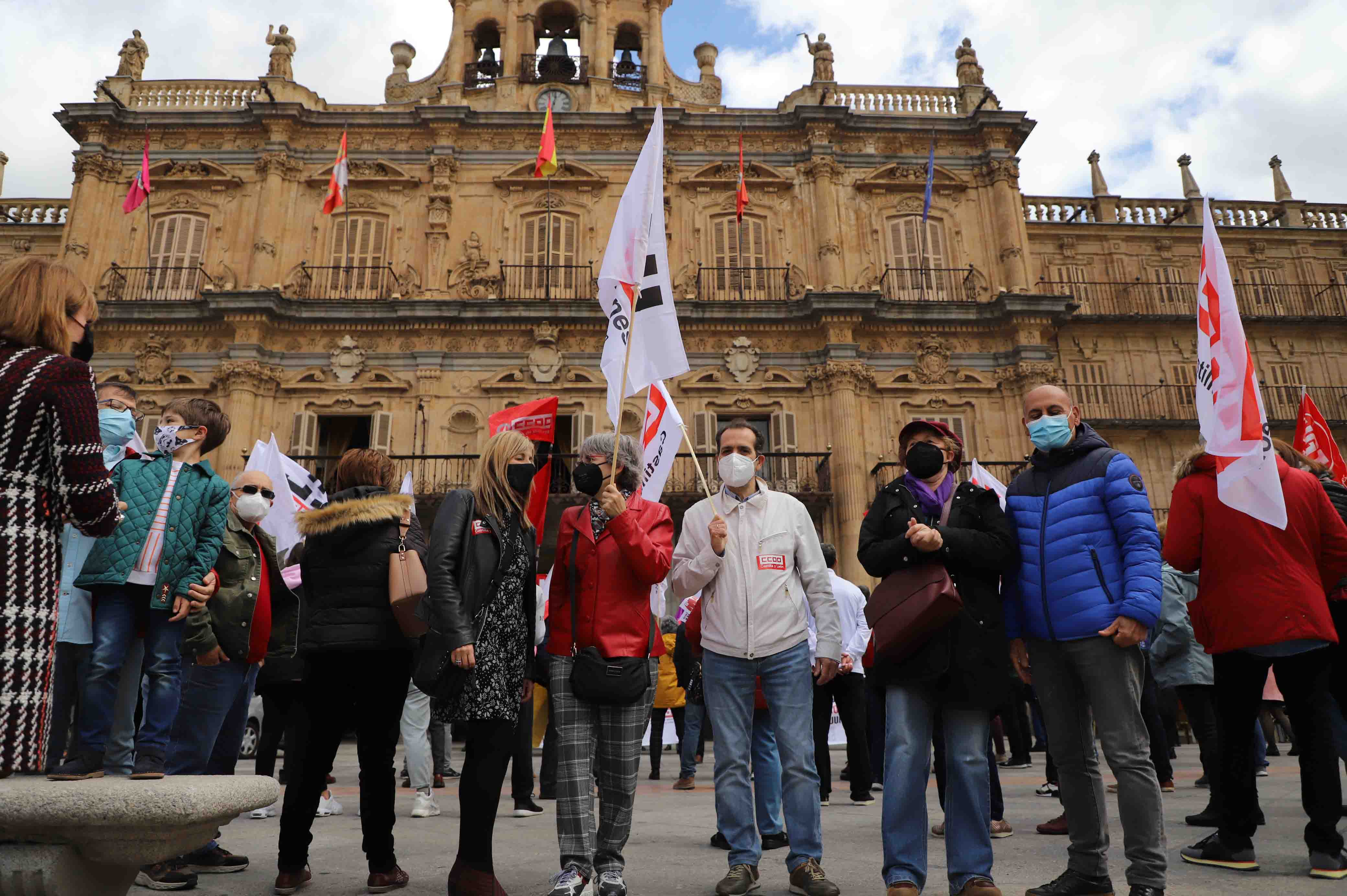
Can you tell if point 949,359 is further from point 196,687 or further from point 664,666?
point 196,687

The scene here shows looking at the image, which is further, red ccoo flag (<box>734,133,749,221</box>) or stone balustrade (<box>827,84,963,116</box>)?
stone balustrade (<box>827,84,963,116</box>)

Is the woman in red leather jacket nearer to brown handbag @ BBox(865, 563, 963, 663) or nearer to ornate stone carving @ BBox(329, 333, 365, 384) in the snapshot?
brown handbag @ BBox(865, 563, 963, 663)

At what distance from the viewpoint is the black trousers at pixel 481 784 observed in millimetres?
3451

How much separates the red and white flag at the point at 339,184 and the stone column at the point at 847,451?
10139 millimetres

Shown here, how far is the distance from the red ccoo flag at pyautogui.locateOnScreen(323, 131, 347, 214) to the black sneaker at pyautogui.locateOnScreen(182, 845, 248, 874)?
16.2m

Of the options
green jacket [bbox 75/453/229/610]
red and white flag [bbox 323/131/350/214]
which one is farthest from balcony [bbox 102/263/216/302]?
green jacket [bbox 75/453/229/610]

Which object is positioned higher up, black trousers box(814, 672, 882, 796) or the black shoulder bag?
the black shoulder bag

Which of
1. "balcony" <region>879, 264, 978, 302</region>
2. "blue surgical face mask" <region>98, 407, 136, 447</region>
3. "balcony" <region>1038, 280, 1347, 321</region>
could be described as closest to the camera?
"blue surgical face mask" <region>98, 407, 136, 447</region>

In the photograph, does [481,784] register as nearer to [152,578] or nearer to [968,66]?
[152,578]

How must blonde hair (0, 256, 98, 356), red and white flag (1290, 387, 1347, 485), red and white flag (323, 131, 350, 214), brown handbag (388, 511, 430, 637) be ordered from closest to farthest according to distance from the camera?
blonde hair (0, 256, 98, 356) < brown handbag (388, 511, 430, 637) < red and white flag (1290, 387, 1347, 485) < red and white flag (323, 131, 350, 214)

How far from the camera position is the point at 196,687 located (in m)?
4.39

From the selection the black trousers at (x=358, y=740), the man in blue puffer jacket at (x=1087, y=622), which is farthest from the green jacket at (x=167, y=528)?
the man in blue puffer jacket at (x=1087, y=622)

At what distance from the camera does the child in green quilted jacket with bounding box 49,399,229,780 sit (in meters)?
4.04

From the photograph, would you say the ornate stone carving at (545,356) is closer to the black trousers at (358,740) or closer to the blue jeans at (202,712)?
the blue jeans at (202,712)
